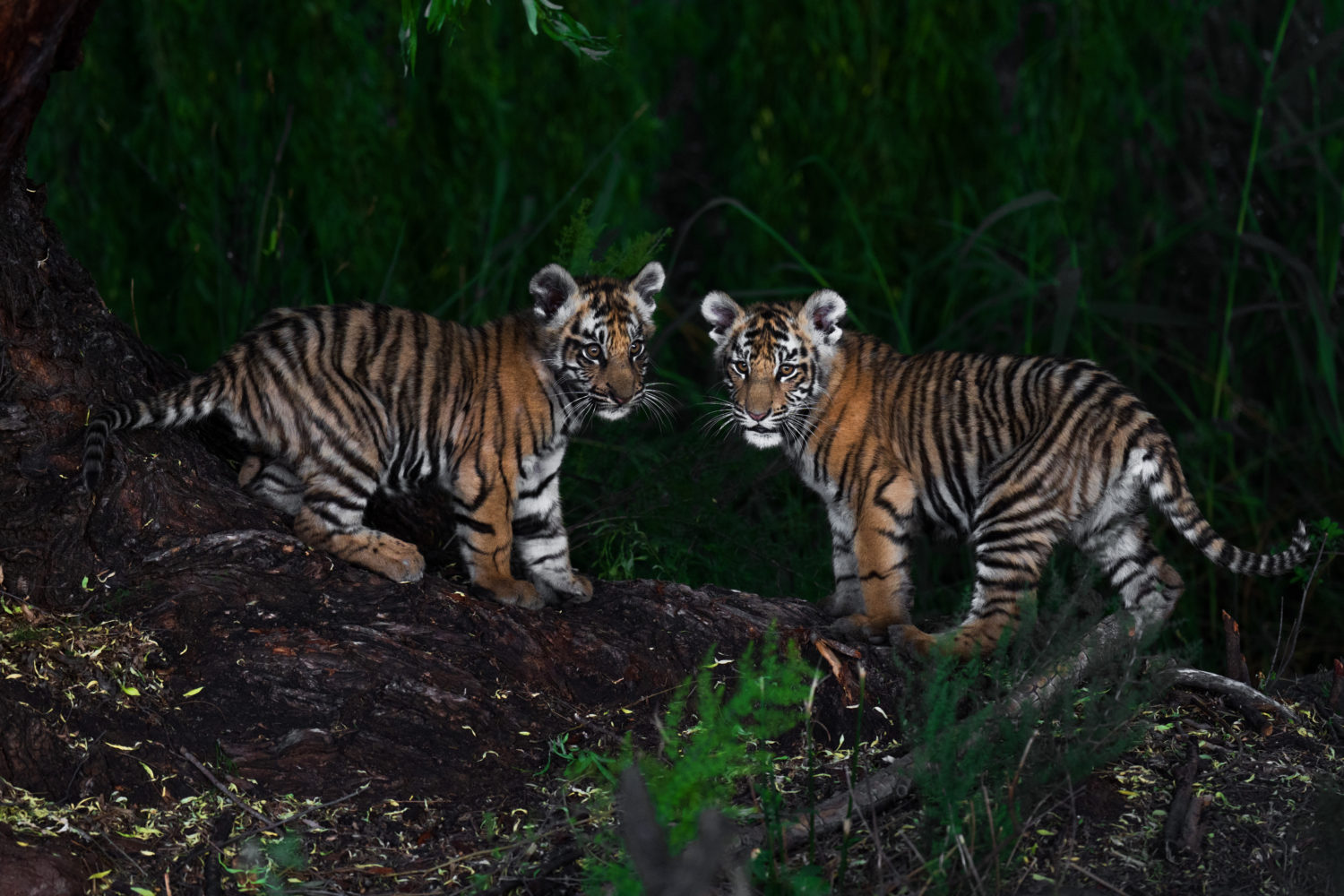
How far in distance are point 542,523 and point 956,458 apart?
129 cm

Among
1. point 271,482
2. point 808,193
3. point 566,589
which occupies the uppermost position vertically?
point 808,193

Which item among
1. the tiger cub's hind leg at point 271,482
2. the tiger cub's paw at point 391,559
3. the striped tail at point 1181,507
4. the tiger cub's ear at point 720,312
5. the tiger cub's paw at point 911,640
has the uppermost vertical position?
the tiger cub's ear at point 720,312

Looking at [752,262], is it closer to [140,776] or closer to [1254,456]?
[1254,456]

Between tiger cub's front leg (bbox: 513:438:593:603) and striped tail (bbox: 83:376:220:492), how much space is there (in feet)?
3.13

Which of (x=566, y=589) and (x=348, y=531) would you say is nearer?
(x=348, y=531)

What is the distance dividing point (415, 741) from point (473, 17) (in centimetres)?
369

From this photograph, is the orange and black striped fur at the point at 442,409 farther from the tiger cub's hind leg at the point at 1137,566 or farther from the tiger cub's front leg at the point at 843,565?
the tiger cub's hind leg at the point at 1137,566

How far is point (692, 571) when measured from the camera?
5.10 meters

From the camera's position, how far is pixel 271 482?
13.2 ft

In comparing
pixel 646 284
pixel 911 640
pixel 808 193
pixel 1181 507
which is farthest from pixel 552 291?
pixel 808 193

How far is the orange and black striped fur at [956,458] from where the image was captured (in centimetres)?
394

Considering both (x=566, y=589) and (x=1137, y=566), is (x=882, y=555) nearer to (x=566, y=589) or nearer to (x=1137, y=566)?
(x=1137, y=566)

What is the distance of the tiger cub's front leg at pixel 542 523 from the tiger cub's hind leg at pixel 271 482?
671 mm

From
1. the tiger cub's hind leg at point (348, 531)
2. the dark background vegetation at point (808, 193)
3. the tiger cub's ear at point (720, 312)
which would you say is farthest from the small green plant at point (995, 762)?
the dark background vegetation at point (808, 193)
